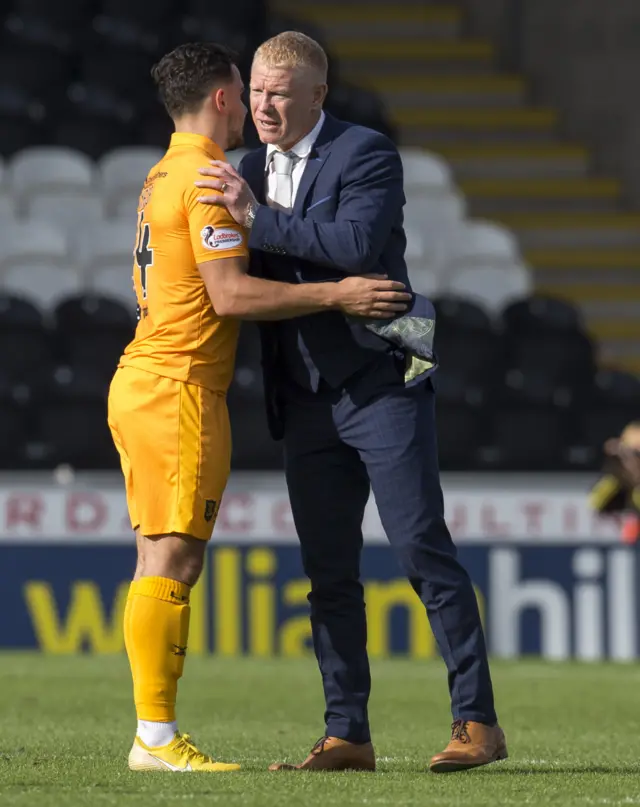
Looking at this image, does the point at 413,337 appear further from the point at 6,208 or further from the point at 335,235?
the point at 6,208

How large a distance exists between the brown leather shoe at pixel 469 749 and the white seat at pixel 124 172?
846 cm

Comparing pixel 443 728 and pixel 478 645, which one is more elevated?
pixel 478 645

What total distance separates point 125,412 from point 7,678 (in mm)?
3788

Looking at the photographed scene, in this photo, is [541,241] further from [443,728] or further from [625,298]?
[443,728]

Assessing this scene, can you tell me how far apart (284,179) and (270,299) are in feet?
1.31

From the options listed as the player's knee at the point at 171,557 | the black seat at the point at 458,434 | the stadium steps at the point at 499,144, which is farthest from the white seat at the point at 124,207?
the player's knee at the point at 171,557

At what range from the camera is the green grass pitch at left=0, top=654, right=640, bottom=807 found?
3910 millimetres

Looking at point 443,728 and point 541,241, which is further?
point 541,241

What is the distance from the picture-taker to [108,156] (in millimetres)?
12609

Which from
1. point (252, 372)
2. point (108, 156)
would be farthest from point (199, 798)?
point (108, 156)

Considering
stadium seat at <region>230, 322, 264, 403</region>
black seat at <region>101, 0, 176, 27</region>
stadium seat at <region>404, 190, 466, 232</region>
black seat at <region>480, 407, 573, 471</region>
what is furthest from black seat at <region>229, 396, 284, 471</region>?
black seat at <region>101, 0, 176, 27</region>

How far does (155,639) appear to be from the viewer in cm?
438

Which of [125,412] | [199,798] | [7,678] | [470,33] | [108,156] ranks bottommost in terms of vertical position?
[7,678]

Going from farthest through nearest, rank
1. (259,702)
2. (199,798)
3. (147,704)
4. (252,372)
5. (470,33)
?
(470,33)
(252,372)
(259,702)
(147,704)
(199,798)
